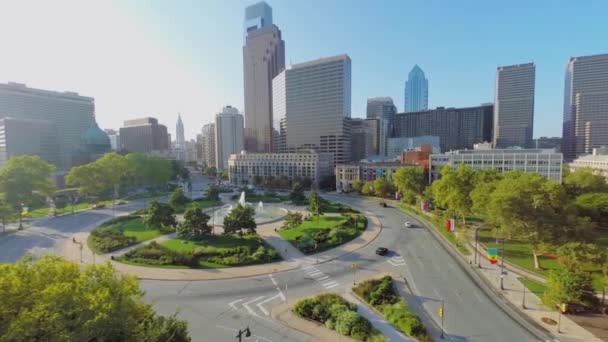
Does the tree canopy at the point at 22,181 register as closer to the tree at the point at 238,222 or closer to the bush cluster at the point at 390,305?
the tree at the point at 238,222

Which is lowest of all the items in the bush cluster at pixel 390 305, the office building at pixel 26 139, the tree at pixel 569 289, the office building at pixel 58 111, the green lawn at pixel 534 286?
the green lawn at pixel 534 286

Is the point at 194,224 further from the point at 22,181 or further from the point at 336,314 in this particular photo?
the point at 22,181

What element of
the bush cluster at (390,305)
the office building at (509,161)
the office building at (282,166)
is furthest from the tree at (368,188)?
the bush cluster at (390,305)

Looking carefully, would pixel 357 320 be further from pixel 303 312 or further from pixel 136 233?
pixel 136 233

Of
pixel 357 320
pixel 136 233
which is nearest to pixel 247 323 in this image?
pixel 357 320

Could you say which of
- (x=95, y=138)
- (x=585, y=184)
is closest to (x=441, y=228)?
(x=585, y=184)

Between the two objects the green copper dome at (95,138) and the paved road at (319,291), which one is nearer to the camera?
the paved road at (319,291)

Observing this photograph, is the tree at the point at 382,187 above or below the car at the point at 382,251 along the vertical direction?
above
